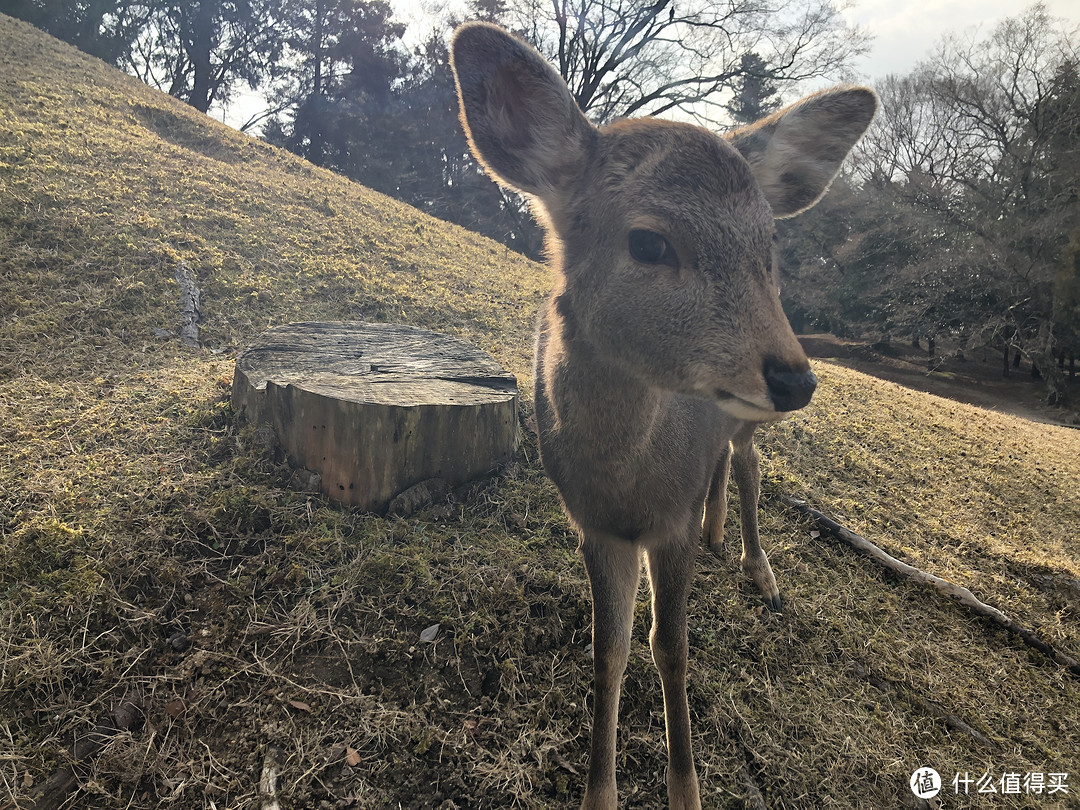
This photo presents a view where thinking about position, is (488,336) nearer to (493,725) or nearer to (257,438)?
(257,438)

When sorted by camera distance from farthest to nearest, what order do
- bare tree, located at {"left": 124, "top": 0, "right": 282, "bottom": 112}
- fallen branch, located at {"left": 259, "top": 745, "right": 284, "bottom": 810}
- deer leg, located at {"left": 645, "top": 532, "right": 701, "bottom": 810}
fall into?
bare tree, located at {"left": 124, "top": 0, "right": 282, "bottom": 112}
deer leg, located at {"left": 645, "top": 532, "right": 701, "bottom": 810}
fallen branch, located at {"left": 259, "top": 745, "right": 284, "bottom": 810}

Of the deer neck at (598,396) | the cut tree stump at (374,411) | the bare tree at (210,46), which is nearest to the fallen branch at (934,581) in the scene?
the cut tree stump at (374,411)

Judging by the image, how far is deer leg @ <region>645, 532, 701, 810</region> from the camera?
7.28 ft

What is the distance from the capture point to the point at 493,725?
249 cm

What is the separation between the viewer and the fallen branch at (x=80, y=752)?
2.00 meters

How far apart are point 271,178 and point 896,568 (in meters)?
10.6

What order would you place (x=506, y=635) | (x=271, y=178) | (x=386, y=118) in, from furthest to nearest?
(x=386, y=118) < (x=271, y=178) < (x=506, y=635)

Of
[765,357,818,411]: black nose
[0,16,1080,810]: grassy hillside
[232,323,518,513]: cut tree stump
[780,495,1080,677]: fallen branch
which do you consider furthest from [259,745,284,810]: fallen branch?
[780,495,1080,677]: fallen branch

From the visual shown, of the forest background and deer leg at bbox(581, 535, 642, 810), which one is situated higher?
the forest background

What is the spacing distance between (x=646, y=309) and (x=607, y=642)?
1.39 m

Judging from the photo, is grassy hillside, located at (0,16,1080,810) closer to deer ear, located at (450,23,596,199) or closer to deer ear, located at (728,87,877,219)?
deer ear, located at (450,23,596,199)

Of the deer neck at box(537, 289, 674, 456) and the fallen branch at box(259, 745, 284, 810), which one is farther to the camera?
the fallen branch at box(259, 745, 284, 810)

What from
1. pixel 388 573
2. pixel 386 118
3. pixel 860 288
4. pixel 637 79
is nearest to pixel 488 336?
pixel 388 573

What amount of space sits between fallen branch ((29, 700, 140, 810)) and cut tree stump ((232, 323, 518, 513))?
137cm
